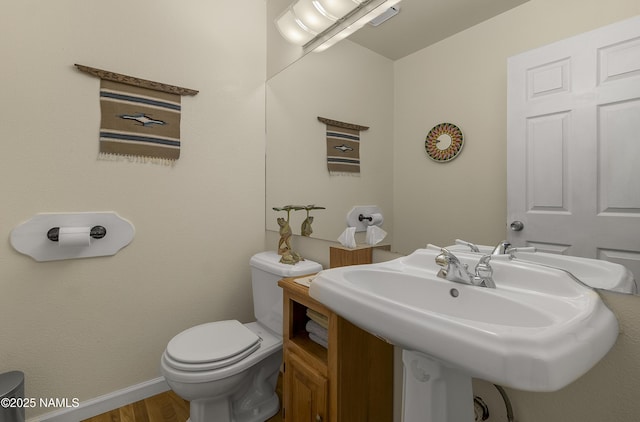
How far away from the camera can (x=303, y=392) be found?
3.73ft

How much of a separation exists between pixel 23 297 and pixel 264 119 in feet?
5.03

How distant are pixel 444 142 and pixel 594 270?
57cm

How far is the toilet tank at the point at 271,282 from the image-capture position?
149 centimetres

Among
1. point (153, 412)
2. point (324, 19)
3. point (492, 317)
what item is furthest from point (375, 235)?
point (153, 412)

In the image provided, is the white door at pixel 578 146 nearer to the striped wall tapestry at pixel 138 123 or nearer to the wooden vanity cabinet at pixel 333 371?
the wooden vanity cabinet at pixel 333 371

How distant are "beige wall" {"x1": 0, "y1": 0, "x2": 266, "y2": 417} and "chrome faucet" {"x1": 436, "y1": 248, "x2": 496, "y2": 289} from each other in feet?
4.46

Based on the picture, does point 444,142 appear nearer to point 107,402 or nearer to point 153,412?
point 153,412

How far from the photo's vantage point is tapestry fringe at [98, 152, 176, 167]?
1459mm

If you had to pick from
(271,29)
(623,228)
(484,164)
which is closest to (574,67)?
(484,164)

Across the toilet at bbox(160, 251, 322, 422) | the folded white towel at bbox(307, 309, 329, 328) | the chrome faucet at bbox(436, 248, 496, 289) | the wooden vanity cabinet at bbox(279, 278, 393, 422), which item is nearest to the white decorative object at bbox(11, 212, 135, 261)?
the toilet at bbox(160, 251, 322, 422)

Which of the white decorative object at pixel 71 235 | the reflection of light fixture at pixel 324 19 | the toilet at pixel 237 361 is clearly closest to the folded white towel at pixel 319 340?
the toilet at pixel 237 361

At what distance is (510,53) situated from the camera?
903mm

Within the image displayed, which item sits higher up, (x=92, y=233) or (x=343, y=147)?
(x=343, y=147)

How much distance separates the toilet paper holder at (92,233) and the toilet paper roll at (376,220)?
130 cm
